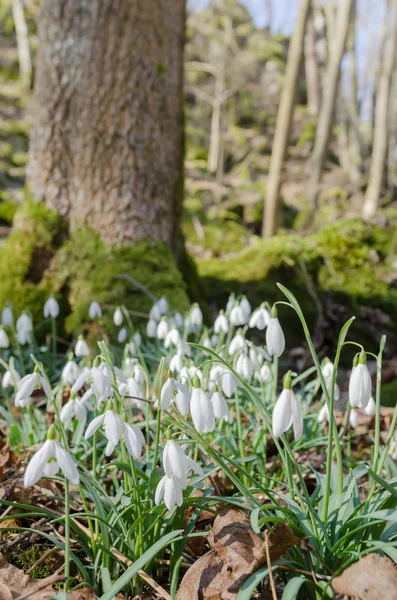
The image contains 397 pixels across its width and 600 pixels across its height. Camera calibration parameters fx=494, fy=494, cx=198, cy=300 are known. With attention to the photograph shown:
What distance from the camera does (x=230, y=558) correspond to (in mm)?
A: 1322

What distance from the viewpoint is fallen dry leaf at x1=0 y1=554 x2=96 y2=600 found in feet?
4.39

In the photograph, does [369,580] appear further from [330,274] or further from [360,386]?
[330,274]

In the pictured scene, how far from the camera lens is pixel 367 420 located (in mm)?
2857

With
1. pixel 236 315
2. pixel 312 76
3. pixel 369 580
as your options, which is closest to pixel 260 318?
pixel 236 315

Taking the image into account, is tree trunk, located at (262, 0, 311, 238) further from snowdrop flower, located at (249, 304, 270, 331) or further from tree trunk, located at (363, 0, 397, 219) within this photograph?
snowdrop flower, located at (249, 304, 270, 331)

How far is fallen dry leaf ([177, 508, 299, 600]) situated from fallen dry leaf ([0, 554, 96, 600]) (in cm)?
29

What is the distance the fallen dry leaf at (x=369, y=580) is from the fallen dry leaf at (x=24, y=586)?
69cm

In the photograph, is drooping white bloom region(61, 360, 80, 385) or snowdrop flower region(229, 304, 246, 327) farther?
snowdrop flower region(229, 304, 246, 327)

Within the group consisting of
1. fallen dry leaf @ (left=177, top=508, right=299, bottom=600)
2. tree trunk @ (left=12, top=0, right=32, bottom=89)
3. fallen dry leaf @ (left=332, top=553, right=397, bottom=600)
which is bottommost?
fallen dry leaf @ (left=177, top=508, right=299, bottom=600)

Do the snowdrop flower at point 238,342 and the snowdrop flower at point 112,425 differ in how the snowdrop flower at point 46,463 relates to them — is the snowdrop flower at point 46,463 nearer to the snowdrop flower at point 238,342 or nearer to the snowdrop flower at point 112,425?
the snowdrop flower at point 112,425

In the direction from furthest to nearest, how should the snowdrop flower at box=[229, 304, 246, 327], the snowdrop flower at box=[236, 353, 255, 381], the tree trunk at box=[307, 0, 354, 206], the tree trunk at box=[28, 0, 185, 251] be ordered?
the tree trunk at box=[307, 0, 354, 206], the tree trunk at box=[28, 0, 185, 251], the snowdrop flower at box=[229, 304, 246, 327], the snowdrop flower at box=[236, 353, 255, 381]

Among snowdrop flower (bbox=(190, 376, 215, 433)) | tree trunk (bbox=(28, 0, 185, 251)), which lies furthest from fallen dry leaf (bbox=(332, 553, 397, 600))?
tree trunk (bbox=(28, 0, 185, 251))

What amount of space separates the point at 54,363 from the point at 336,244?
11.5 feet

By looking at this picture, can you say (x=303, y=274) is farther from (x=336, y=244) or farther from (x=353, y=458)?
(x=353, y=458)
